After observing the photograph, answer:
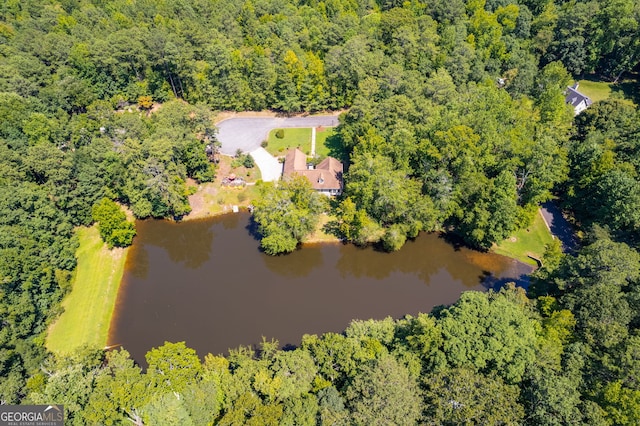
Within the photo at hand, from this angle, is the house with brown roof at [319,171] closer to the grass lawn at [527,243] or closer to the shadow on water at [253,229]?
the shadow on water at [253,229]

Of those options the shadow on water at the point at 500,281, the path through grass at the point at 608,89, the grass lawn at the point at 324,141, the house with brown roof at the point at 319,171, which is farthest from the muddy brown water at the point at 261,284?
the path through grass at the point at 608,89

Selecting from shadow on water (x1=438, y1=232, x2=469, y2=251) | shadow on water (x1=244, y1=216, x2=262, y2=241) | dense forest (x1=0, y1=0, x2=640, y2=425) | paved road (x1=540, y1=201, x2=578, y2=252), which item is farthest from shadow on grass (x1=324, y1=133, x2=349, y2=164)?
paved road (x1=540, y1=201, x2=578, y2=252)

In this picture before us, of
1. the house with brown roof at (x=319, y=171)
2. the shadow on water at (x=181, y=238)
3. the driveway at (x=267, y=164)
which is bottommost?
the shadow on water at (x=181, y=238)

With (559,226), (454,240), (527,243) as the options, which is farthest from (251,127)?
(559,226)

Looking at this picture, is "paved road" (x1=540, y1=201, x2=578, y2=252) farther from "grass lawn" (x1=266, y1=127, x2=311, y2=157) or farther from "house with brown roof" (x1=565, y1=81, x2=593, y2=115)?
"grass lawn" (x1=266, y1=127, x2=311, y2=157)

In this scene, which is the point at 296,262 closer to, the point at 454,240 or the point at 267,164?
the point at 267,164

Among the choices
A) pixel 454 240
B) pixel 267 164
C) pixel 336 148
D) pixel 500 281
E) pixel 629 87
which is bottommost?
pixel 500 281
